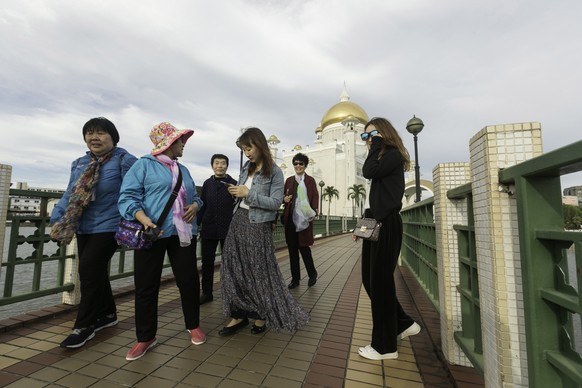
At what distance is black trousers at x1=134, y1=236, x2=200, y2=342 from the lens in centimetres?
235

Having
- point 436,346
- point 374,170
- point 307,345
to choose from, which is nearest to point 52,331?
point 307,345

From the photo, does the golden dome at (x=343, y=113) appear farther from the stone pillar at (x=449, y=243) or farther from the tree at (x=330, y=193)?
the stone pillar at (x=449, y=243)

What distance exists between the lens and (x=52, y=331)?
2.75 meters

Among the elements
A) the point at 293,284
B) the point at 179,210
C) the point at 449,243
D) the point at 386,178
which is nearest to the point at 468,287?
the point at 449,243

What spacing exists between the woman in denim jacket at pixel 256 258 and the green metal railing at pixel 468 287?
1.36 meters

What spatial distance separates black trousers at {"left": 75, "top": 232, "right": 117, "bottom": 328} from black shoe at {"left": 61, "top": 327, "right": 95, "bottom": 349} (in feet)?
0.13

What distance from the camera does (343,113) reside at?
197 feet

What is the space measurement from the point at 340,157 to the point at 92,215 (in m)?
55.4

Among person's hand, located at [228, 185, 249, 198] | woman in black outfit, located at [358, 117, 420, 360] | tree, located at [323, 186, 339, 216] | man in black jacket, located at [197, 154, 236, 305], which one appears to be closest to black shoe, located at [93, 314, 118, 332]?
man in black jacket, located at [197, 154, 236, 305]

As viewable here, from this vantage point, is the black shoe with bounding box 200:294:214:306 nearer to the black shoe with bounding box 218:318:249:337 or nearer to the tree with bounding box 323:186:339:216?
the black shoe with bounding box 218:318:249:337

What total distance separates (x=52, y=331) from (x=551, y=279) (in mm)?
3658

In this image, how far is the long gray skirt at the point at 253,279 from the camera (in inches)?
105

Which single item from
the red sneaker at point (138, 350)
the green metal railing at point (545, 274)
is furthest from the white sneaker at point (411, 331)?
the red sneaker at point (138, 350)

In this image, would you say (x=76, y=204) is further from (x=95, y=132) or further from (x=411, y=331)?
(x=411, y=331)
